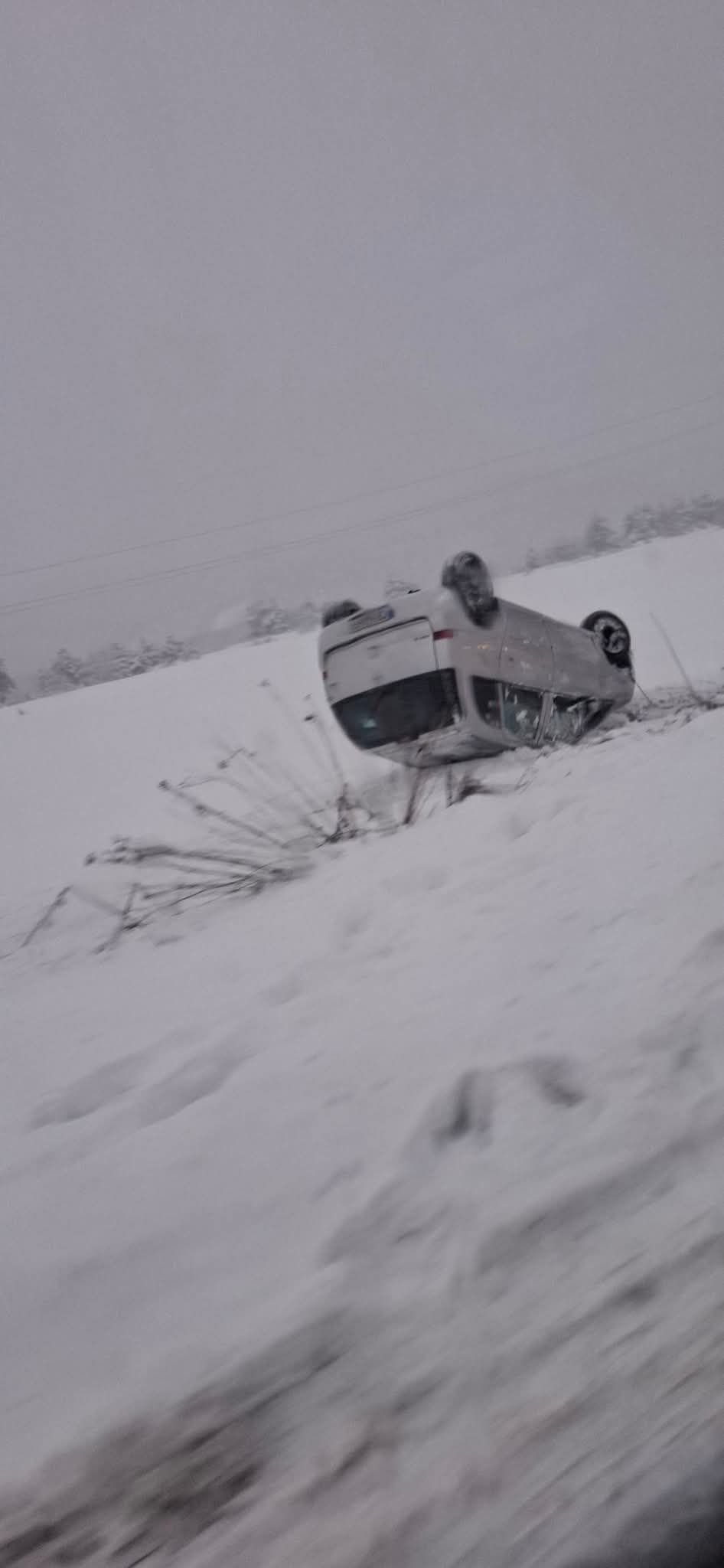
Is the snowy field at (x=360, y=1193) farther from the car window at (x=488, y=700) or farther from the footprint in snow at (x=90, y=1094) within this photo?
the car window at (x=488, y=700)

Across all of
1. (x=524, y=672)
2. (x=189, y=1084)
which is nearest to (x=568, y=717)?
(x=524, y=672)

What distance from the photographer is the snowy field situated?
0.41 metres

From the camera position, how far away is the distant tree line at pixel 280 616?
3.71ft

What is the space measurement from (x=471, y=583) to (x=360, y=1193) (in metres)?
1.12

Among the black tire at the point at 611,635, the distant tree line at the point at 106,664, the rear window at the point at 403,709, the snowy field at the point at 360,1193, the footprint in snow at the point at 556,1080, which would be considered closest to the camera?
the snowy field at the point at 360,1193

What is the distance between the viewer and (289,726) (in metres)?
1.32

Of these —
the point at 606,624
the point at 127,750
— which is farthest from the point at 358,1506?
the point at 606,624

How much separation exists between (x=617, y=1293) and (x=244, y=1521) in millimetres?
284

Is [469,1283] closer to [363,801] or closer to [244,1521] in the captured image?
[244,1521]

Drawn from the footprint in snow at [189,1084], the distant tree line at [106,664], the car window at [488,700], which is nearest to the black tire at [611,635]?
the car window at [488,700]

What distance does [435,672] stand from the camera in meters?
1.27

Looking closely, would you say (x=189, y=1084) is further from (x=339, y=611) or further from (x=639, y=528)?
(x=639, y=528)

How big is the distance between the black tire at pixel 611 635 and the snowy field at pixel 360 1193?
649 millimetres

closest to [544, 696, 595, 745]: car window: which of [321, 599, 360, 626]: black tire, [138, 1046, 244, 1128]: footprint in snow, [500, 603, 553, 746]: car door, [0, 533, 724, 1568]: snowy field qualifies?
[500, 603, 553, 746]: car door
